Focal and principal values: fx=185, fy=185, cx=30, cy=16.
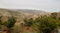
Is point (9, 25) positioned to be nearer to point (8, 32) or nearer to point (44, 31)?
point (8, 32)

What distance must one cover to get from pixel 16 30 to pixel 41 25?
467 centimetres

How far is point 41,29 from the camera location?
23469mm

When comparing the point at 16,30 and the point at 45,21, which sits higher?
the point at 45,21

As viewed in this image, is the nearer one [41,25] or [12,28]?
[41,25]

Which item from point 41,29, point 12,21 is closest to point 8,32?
point 12,21

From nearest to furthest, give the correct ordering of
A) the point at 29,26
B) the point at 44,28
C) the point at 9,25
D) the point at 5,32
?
the point at 44,28 → the point at 5,32 → the point at 9,25 → the point at 29,26

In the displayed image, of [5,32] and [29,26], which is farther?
[29,26]

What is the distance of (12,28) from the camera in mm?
27562

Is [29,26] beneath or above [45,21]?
beneath

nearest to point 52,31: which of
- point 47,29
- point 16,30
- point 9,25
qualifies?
point 47,29

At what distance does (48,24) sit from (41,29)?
1.10 metres

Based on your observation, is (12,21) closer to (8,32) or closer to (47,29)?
(8,32)

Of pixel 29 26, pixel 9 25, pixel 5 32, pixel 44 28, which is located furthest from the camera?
pixel 29 26

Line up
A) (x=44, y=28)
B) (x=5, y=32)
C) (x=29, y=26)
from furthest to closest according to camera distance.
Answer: (x=29, y=26) → (x=5, y=32) → (x=44, y=28)
